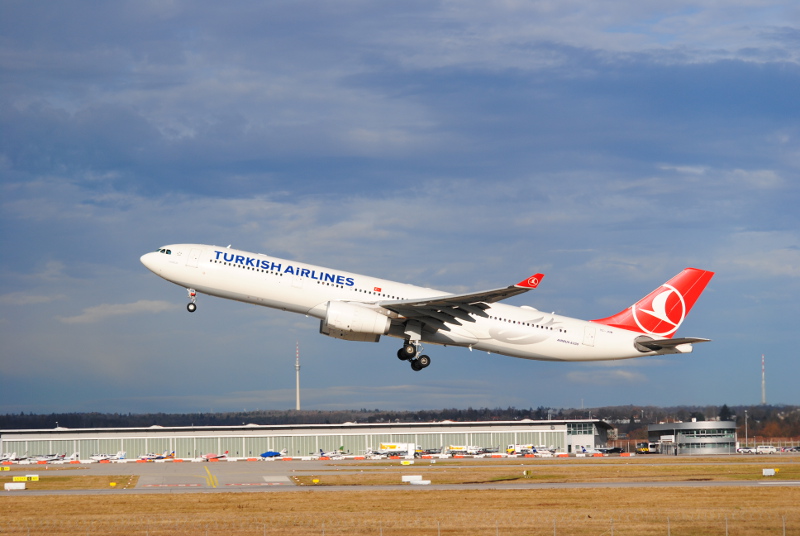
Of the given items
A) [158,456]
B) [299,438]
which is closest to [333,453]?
[299,438]

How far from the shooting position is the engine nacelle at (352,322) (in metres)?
48.7

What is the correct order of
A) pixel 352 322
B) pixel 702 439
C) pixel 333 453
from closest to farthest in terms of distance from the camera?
pixel 352 322
pixel 702 439
pixel 333 453

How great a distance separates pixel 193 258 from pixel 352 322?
9.63m

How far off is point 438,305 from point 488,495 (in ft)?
35.3

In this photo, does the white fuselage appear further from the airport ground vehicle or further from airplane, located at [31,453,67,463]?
the airport ground vehicle

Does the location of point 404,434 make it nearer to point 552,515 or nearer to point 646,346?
point 646,346

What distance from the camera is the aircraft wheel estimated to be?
52.1 m

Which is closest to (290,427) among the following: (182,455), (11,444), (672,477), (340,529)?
(182,455)

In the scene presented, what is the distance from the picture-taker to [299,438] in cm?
11400

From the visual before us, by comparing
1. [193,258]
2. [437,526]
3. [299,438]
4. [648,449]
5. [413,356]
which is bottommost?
[648,449]

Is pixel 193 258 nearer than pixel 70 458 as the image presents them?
Yes

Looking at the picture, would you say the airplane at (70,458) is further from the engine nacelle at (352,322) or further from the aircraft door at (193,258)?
→ the engine nacelle at (352,322)

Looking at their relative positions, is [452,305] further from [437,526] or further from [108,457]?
[108,457]

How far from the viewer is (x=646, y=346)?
56031mm
